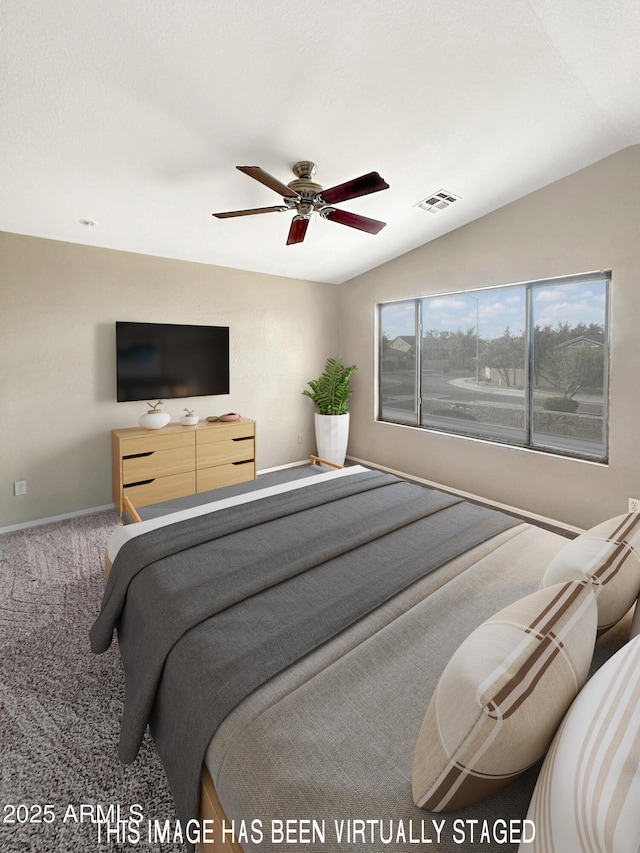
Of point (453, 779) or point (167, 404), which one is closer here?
point (453, 779)

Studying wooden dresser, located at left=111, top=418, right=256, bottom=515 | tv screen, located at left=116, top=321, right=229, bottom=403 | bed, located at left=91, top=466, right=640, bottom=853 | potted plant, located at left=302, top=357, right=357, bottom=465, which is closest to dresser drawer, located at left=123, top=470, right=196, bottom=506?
wooden dresser, located at left=111, top=418, right=256, bottom=515

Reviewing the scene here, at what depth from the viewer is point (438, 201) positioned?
3.41 meters

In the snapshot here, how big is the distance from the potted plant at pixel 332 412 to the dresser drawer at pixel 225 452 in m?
1.10

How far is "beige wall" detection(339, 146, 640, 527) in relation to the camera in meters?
3.00

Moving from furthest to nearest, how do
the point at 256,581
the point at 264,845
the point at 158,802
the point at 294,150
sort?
the point at 294,150, the point at 256,581, the point at 158,802, the point at 264,845

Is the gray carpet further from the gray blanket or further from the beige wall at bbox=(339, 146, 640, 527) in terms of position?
the beige wall at bbox=(339, 146, 640, 527)

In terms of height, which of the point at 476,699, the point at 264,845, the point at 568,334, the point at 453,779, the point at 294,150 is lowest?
the point at 264,845

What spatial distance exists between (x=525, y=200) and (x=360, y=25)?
232 cm

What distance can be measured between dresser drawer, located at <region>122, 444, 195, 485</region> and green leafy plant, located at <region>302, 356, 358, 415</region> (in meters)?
1.82

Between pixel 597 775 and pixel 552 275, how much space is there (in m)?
3.66

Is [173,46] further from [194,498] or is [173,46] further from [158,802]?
[158,802]

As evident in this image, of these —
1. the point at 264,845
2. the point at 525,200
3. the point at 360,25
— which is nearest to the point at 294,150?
the point at 360,25

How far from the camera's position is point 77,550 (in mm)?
3066

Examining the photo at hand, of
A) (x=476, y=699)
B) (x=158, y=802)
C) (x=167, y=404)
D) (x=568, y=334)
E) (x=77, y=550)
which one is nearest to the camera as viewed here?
(x=476, y=699)
